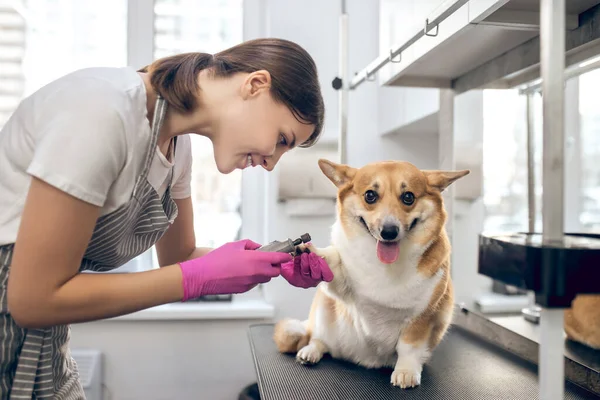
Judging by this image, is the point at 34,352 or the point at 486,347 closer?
the point at 34,352

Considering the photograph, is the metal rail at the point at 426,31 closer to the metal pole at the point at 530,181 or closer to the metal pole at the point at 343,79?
the metal pole at the point at 343,79

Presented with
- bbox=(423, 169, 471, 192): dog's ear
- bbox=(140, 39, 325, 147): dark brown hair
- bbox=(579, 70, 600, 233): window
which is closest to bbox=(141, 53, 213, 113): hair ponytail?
bbox=(140, 39, 325, 147): dark brown hair

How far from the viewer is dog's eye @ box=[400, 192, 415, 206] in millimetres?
998

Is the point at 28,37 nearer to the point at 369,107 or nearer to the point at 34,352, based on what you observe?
the point at 369,107

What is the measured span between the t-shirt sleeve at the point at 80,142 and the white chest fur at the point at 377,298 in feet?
1.69

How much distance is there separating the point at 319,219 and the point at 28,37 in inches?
Answer: 53.9

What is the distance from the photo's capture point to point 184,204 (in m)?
1.14

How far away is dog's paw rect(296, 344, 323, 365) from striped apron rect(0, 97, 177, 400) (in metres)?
0.42

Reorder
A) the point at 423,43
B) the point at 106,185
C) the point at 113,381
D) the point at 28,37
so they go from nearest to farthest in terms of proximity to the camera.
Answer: the point at 106,185, the point at 423,43, the point at 113,381, the point at 28,37

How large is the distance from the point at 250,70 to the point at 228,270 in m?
0.34

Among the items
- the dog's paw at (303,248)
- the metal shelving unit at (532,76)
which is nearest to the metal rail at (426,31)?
the metal shelving unit at (532,76)

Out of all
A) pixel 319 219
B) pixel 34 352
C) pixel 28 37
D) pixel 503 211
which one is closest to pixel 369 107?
pixel 319 219

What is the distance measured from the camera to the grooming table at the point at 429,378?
92 cm

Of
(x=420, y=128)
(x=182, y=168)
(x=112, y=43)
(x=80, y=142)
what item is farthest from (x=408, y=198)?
(x=112, y=43)
